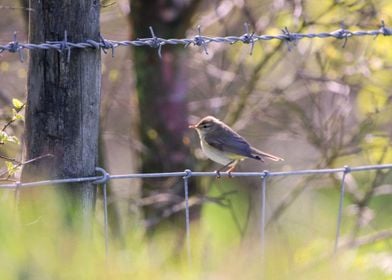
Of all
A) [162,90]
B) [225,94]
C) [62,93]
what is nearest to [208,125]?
[162,90]

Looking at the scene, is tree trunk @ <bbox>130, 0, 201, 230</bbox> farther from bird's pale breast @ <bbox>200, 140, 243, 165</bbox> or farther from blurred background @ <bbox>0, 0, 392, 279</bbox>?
bird's pale breast @ <bbox>200, 140, 243, 165</bbox>

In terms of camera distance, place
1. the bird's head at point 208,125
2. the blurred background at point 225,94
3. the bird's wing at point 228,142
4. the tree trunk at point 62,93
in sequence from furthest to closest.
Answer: the blurred background at point 225,94
the bird's head at point 208,125
the bird's wing at point 228,142
the tree trunk at point 62,93

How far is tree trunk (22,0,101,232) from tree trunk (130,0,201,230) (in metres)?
3.57

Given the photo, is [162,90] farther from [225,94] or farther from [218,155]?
[218,155]

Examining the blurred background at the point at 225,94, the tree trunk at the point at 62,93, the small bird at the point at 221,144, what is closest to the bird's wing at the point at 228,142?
the small bird at the point at 221,144

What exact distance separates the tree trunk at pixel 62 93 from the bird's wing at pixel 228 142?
2901 millimetres

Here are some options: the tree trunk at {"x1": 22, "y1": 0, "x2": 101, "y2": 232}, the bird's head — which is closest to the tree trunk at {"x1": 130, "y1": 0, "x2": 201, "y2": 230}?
the bird's head

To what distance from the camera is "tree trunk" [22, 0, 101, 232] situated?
3.60m

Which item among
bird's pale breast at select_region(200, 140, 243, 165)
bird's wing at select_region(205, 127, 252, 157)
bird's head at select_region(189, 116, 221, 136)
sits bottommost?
bird's pale breast at select_region(200, 140, 243, 165)

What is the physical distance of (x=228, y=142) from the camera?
6555 mm

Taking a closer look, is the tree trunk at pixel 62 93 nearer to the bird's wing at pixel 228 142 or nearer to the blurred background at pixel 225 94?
the blurred background at pixel 225 94

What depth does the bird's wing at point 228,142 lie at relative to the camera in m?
6.47

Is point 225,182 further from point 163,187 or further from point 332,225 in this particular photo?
point 163,187

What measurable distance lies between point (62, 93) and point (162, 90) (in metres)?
3.75
